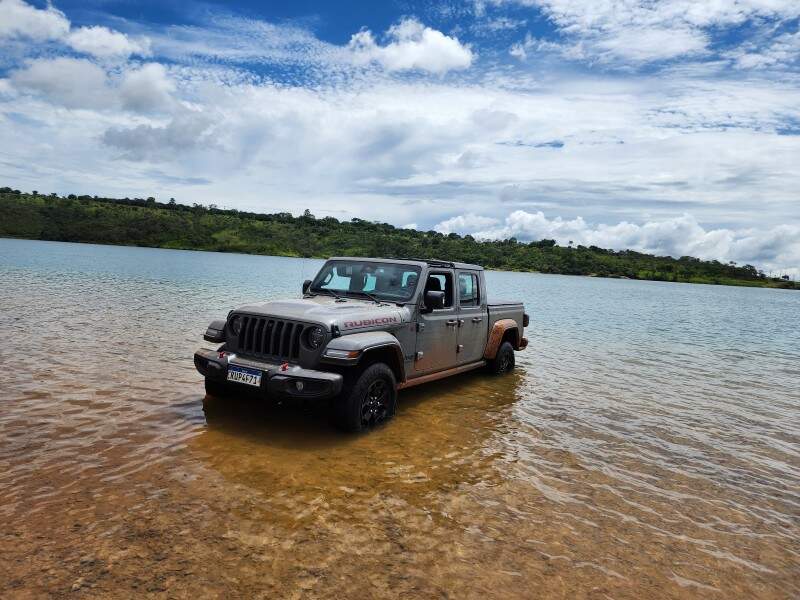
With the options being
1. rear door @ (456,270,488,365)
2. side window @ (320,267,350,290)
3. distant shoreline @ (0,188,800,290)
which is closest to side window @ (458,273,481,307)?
rear door @ (456,270,488,365)

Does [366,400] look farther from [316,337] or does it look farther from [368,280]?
[368,280]

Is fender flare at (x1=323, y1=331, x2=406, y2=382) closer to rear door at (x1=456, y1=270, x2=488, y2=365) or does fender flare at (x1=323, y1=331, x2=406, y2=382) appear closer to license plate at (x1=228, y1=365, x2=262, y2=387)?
license plate at (x1=228, y1=365, x2=262, y2=387)

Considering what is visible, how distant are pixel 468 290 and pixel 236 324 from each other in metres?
3.91

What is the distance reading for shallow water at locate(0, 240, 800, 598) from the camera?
3.47 meters

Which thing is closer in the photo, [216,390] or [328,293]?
[216,390]

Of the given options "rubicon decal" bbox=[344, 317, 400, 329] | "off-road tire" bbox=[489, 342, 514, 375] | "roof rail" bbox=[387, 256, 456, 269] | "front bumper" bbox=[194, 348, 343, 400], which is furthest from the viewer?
"off-road tire" bbox=[489, 342, 514, 375]

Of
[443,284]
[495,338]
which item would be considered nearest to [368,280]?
[443,284]

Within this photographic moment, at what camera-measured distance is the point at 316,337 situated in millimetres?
5781

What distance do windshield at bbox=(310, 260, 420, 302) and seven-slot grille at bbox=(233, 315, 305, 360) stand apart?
5.33 ft

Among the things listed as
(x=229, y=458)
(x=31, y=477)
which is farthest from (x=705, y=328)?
(x=31, y=477)

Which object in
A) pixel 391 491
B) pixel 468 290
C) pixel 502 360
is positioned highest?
pixel 468 290

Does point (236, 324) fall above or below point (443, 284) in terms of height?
below

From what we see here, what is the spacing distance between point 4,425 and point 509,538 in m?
5.29

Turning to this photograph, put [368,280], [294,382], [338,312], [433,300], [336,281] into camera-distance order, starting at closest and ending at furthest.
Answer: [294,382]
[338,312]
[433,300]
[368,280]
[336,281]
